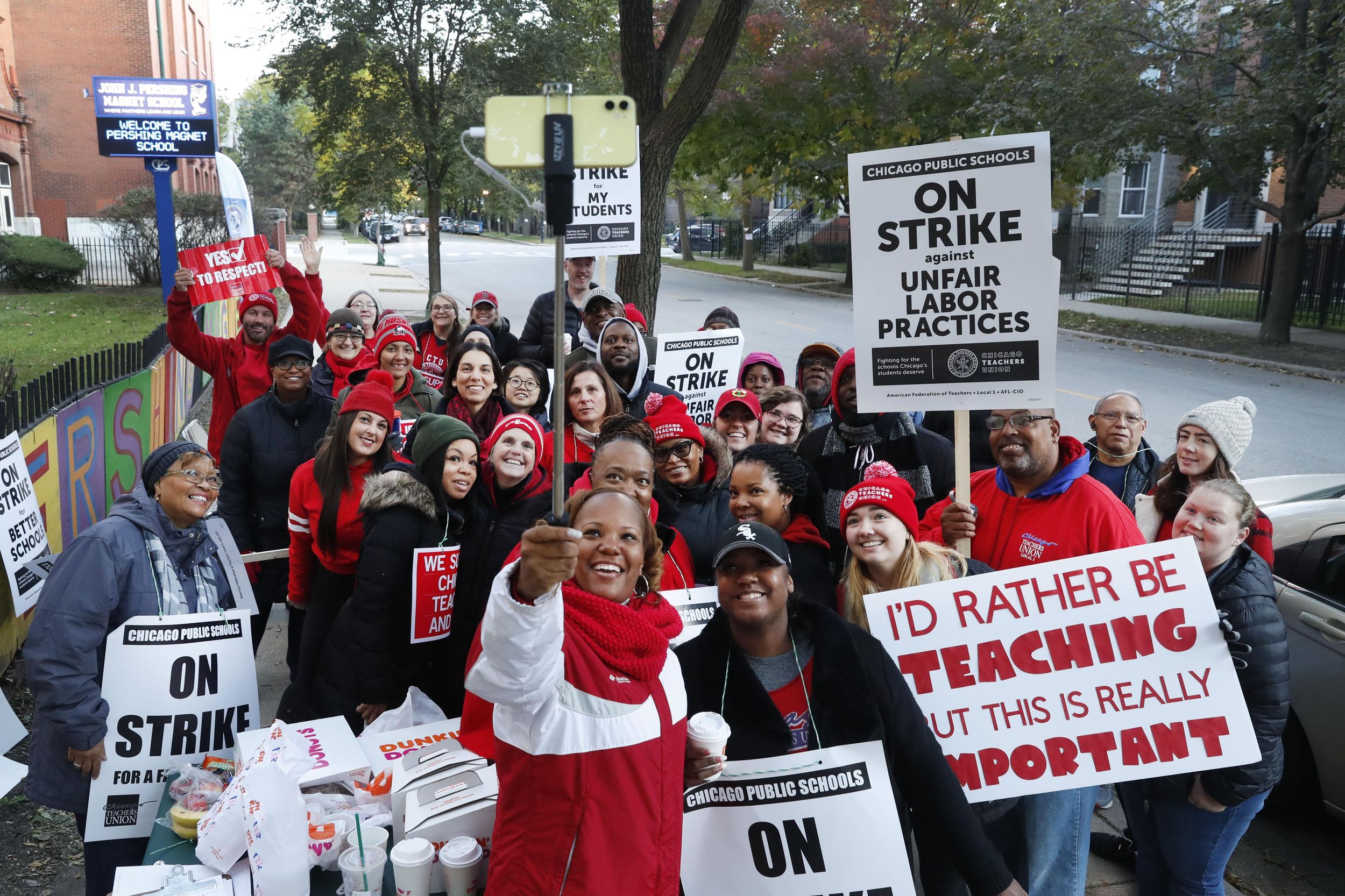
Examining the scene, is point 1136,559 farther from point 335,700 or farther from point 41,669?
point 41,669

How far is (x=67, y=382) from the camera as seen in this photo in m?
6.55

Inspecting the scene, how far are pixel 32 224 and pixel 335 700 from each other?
32.0 metres

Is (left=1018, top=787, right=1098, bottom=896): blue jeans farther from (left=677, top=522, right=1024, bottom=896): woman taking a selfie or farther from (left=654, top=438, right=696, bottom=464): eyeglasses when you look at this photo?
(left=654, top=438, right=696, bottom=464): eyeglasses

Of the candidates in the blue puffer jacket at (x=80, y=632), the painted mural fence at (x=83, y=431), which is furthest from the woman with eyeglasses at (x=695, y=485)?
the painted mural fence at (x=83, y=431)

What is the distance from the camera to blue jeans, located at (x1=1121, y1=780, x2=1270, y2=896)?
132 inches

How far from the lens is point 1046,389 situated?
368 cm

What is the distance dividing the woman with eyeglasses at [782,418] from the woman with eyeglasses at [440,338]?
3486 mm


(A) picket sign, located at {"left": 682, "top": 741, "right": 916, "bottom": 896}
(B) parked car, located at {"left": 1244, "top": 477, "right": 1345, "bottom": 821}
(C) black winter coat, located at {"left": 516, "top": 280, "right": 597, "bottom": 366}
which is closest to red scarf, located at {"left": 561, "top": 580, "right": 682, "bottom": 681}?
(A) picket sign, located at {"left": 682, "top": 741, "right": 916, "bottom": 896}

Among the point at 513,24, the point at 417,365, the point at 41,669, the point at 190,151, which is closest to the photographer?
the point at 41,669

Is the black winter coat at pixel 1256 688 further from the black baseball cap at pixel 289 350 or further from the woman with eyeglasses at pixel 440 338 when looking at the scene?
the woman with eyeglasses at pixel 440 338

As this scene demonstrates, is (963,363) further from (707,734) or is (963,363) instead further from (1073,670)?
(707,734)

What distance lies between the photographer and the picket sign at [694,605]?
3.63 m

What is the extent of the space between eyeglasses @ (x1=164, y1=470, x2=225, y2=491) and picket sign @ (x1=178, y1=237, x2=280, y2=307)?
4.44m

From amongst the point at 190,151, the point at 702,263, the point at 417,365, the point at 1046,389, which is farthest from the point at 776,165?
the point at 1046,389
